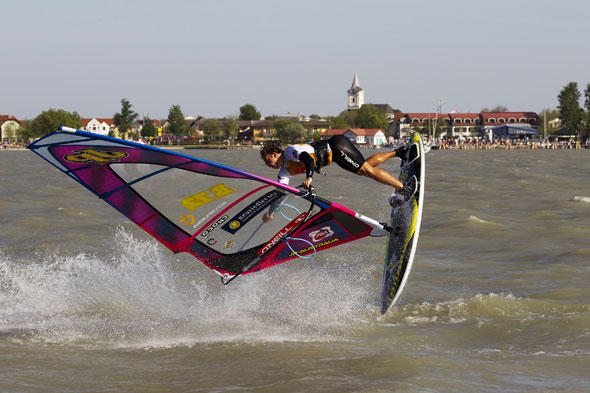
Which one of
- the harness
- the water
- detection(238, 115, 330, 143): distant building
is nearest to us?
the water

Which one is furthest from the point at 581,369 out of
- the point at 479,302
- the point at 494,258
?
the point at 494,258

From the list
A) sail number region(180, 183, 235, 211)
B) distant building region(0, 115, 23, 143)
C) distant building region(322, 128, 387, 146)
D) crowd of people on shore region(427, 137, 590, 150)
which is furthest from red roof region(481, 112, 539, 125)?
sail number region(180, 183, 235, 211)

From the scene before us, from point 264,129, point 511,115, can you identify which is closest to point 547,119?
point 511,115

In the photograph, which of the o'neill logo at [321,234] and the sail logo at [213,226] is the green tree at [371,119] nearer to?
the o'neill logo at [321,234]

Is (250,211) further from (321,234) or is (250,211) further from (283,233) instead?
(321,234)

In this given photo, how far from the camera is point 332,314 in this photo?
824 centimetres

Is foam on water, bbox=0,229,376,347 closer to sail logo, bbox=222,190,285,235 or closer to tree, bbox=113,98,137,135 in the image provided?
sail logo, bbox=222,190,285,235

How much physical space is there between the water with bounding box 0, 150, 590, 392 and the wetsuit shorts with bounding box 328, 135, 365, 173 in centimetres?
189

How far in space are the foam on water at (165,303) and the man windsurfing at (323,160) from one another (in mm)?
1403

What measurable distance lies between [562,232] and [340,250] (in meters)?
4.68

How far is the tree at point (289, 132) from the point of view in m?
158

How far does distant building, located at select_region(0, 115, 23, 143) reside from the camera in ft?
529

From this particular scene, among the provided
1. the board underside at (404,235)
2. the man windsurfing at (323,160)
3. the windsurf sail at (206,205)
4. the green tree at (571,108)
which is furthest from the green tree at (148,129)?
the man windsurfing at (323,160)

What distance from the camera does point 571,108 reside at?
116062mm
